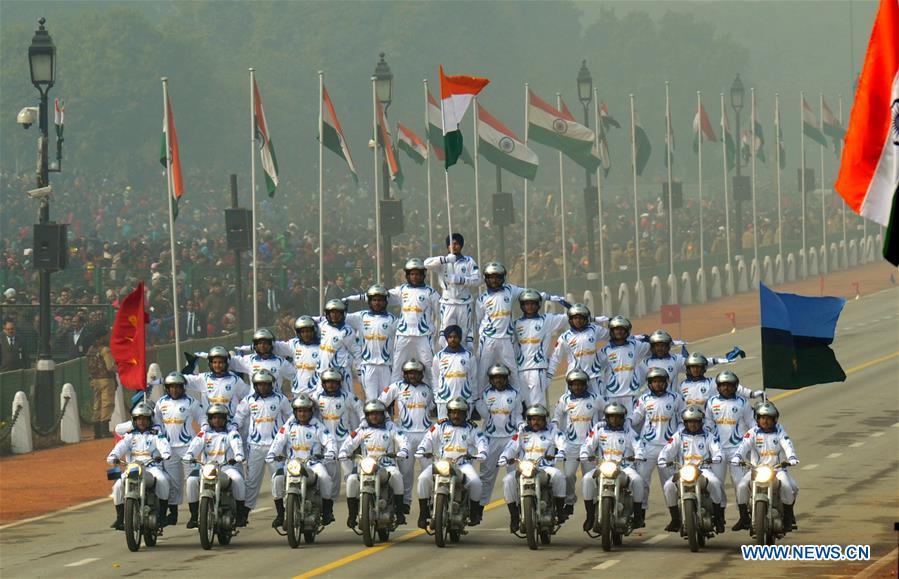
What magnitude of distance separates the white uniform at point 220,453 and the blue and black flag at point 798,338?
20.5 feet

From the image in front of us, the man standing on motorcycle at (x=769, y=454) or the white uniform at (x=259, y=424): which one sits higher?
the white uniform at (x=259, y=424)

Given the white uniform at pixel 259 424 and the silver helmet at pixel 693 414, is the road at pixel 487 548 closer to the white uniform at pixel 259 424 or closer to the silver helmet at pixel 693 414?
the white uniform at pixel 259 424

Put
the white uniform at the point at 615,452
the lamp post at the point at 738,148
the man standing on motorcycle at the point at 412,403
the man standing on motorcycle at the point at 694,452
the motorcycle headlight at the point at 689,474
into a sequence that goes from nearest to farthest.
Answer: the motorcycle headlight at the point at 689,474 < the man standing on motorcycle at the point at 694,452 < the white uniform at the point at 615,452 < the man standing on motorcycle at the point at 412,403 < the lamp post at the point at 738,148

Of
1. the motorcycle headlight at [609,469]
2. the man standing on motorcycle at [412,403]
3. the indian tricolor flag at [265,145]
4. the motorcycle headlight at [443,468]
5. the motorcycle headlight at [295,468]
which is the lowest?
the motorcycle headlight at [609,469]

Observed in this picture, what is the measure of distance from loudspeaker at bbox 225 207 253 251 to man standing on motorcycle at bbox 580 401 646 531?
15067 mm

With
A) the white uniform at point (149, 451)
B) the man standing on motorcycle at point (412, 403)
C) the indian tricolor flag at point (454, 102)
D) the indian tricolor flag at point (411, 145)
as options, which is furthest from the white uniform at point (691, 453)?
the indian tricolor flag at point (411, 145)

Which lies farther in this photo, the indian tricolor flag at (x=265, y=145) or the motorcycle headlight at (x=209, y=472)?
the indian tricolor flag at (x=265, y=145)

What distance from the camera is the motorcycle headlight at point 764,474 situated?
2484cm

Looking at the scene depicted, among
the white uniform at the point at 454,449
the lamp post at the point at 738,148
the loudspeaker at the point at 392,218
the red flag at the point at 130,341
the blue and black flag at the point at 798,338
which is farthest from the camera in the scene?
the lamp post at the point at 738,148

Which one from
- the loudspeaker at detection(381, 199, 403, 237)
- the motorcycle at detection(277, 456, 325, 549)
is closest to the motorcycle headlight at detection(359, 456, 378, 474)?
the motorcycle at detection(277, 456, 325, 549)

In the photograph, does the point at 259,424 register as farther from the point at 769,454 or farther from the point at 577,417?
the point at 769,454

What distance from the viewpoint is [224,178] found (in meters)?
101

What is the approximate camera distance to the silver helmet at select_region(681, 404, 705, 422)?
25.8 meters

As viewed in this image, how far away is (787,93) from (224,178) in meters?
92.5
